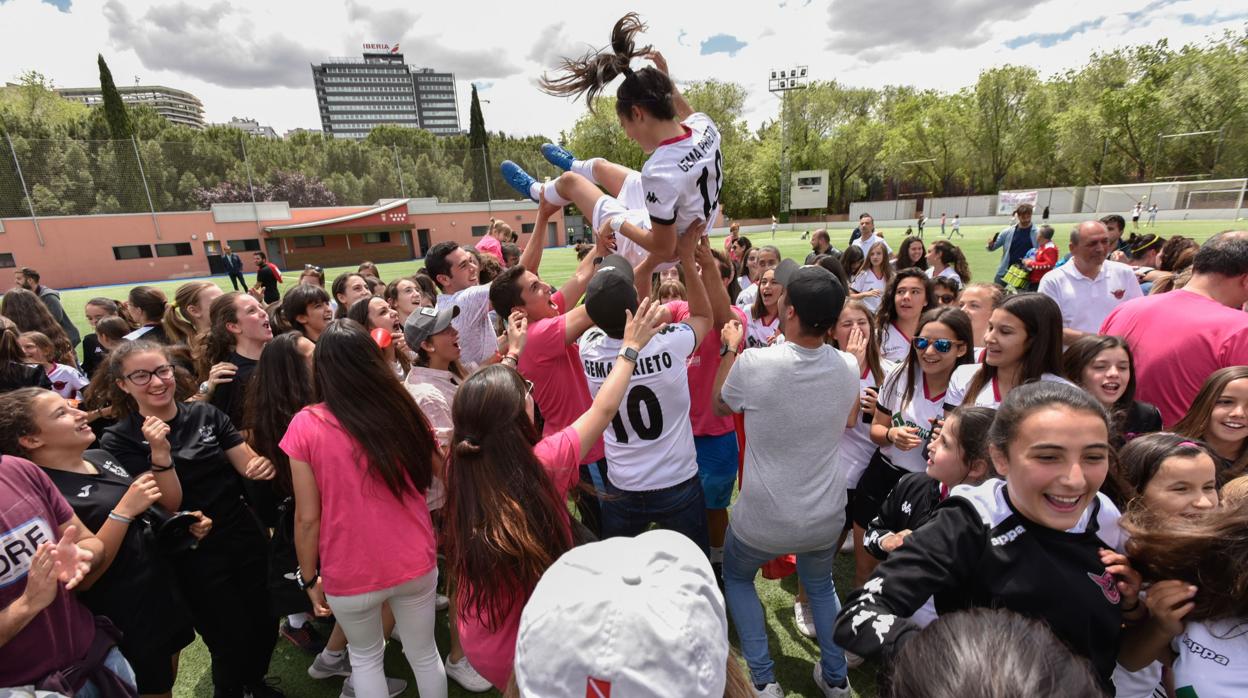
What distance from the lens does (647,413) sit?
2.64 m

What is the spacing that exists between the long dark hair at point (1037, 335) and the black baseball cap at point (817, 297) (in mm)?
1100

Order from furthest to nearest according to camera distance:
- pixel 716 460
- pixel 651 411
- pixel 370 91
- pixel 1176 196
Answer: pixel 370 91, pixel 1176 196, pixel 716 460, pixel 651 411

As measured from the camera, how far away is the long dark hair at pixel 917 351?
9.93 ft

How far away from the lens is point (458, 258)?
488 centimetres

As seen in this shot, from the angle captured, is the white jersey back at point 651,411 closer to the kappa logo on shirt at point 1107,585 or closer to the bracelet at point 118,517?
the kappa logo on shirt at point 1107,585

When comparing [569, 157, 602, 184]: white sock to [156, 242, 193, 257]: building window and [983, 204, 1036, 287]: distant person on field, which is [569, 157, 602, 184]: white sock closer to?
[983, 204, 1036, 287]: distant person on field

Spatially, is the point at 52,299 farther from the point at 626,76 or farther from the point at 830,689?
the point at 830,689

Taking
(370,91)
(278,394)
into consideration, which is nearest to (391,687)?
(278,394)

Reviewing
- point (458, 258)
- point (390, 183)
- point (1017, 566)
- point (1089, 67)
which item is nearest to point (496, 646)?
point (1017, 566)

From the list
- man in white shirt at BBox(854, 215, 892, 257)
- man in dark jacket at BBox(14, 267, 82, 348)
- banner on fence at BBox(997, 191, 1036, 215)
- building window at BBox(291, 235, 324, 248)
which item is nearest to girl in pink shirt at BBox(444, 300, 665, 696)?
man in dark jacket at BBox(14, 267, 82, 348)

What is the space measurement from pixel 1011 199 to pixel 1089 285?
156 feet

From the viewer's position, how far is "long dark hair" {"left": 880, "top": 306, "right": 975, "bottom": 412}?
3027 mm

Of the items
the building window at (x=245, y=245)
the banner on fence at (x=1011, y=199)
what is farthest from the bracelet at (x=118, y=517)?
the banner on fence at (x=1011, y=199)

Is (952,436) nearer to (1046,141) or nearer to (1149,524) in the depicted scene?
(1149,524)
